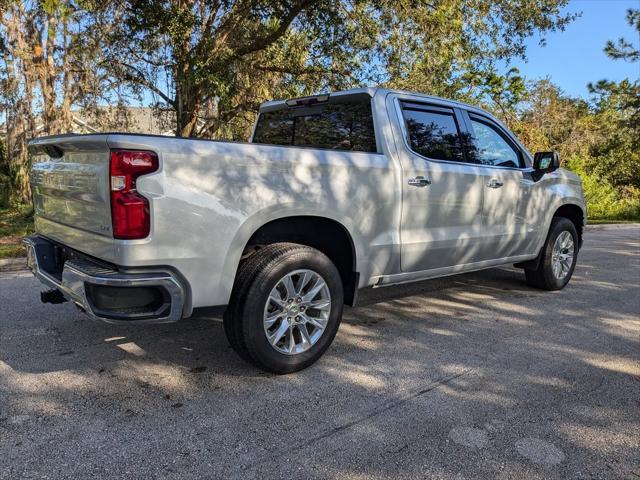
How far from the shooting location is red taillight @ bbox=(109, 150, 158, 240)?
2.81 metres

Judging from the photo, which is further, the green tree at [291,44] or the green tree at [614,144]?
the green tree at [614,144]

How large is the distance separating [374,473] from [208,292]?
1.39 meters

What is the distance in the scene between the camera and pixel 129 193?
2.82 meters

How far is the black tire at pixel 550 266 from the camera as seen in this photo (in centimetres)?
573

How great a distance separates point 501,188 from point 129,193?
11.5 ft

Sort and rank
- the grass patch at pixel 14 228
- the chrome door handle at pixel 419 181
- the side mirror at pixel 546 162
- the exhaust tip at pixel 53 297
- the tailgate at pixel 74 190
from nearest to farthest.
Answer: the tailgate at pixel 74 190 → the exhaust tip at pixel 53 297 → the chrome door handle at pixel 419 181 → the side mirror at pixel 546 162 → the grass patch at pixel 14 228

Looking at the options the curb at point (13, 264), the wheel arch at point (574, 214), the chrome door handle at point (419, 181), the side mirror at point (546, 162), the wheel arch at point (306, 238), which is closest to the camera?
the wheel arch at point (306, 238)

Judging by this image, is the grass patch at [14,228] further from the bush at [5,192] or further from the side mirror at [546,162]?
the side mirror at [546,162]

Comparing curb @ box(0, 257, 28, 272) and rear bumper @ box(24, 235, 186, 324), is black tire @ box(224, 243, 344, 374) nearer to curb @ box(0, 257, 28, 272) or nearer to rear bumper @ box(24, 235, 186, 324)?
rear bumper @ box(24, 235, 186, 324)

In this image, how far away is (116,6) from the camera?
1052 centimetres

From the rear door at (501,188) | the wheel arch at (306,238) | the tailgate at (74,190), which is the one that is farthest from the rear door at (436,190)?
the tailgate at (74,190)

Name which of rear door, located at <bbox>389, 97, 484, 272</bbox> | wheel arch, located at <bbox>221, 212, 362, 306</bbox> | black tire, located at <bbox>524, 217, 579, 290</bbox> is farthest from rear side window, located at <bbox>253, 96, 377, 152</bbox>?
black tire, located at <bbox>524, 217, 579, 290</bbox>

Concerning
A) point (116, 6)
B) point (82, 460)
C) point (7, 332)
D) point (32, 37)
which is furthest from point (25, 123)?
point (82, 460)

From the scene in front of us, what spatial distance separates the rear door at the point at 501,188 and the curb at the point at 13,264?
5959 millimetres
